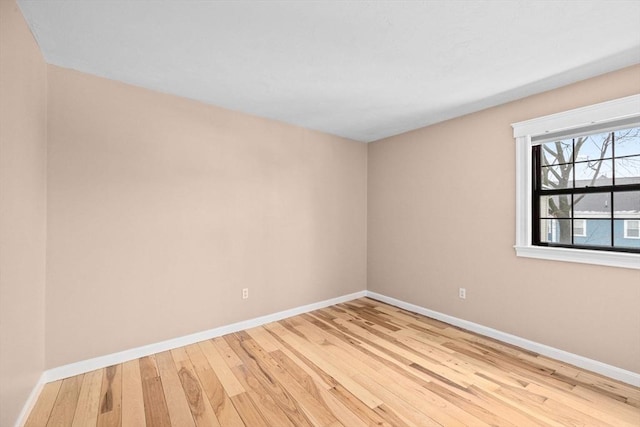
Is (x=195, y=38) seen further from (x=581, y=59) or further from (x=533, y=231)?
(x=533, y=231)

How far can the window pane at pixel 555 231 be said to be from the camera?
2639 millimetres

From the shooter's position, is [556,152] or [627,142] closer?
[627,142]

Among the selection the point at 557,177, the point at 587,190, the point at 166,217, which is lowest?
the point at 166,217

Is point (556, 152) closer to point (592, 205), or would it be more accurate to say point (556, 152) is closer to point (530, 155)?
point (530, 155)

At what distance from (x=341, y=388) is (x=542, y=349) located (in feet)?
6.56

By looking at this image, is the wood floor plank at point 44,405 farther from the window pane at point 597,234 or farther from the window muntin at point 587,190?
the window pane at point 597,234

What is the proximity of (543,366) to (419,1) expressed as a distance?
118 inches

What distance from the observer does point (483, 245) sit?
308 centimetres

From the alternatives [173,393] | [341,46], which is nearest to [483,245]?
[341,46]

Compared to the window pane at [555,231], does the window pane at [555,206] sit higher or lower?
higher

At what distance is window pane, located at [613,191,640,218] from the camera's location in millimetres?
2256

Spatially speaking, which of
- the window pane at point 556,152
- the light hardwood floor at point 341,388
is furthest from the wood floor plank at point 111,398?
the window pane at point 556,152

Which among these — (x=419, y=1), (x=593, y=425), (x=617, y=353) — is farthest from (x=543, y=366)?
(x=419, y=1)

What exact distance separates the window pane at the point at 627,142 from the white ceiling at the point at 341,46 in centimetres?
54
